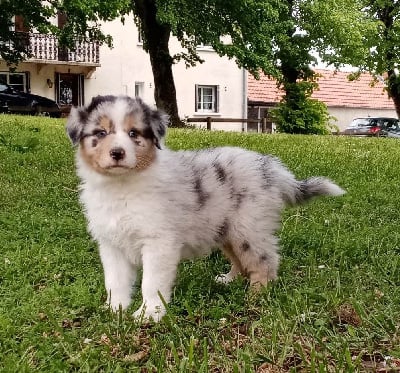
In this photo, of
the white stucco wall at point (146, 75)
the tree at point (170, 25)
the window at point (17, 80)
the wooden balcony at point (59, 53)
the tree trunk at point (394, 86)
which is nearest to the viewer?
the tree at point (170, 25)

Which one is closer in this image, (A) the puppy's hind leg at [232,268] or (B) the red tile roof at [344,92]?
(A) the puppy's hind leg at [232,268]

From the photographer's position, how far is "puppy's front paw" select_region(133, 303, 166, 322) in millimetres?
4336

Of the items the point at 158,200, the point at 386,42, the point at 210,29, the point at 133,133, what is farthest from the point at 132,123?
the point at 386,42

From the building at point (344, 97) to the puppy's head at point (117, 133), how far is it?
46345 mm

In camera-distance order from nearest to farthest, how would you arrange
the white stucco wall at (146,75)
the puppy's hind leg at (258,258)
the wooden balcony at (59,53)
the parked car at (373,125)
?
the puppy's hind leg at (258,258) → the wooden balcony at (59,53) → the white stucco wall at (146,75) → the parked car at (373,125)

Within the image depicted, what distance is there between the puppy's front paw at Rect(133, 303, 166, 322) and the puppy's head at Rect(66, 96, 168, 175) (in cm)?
93

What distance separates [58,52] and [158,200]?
3734 cm

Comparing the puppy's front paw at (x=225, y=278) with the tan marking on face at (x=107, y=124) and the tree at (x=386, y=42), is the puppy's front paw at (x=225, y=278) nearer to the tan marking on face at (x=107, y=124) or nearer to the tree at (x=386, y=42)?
the tan marking on face at (x=107, y=124)

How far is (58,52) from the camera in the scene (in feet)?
131

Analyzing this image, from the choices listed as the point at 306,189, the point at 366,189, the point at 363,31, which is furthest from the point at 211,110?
the point at 306,189

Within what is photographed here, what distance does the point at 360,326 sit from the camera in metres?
4.04

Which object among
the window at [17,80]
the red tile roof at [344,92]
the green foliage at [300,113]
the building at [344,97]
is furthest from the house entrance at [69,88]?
the red tile roof at [344,92]

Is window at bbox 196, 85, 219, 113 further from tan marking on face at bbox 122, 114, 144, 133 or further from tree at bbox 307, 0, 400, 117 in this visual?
tan marking on face at bbox 122, 114, 144, 133

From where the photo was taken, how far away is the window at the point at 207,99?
44.4 m
